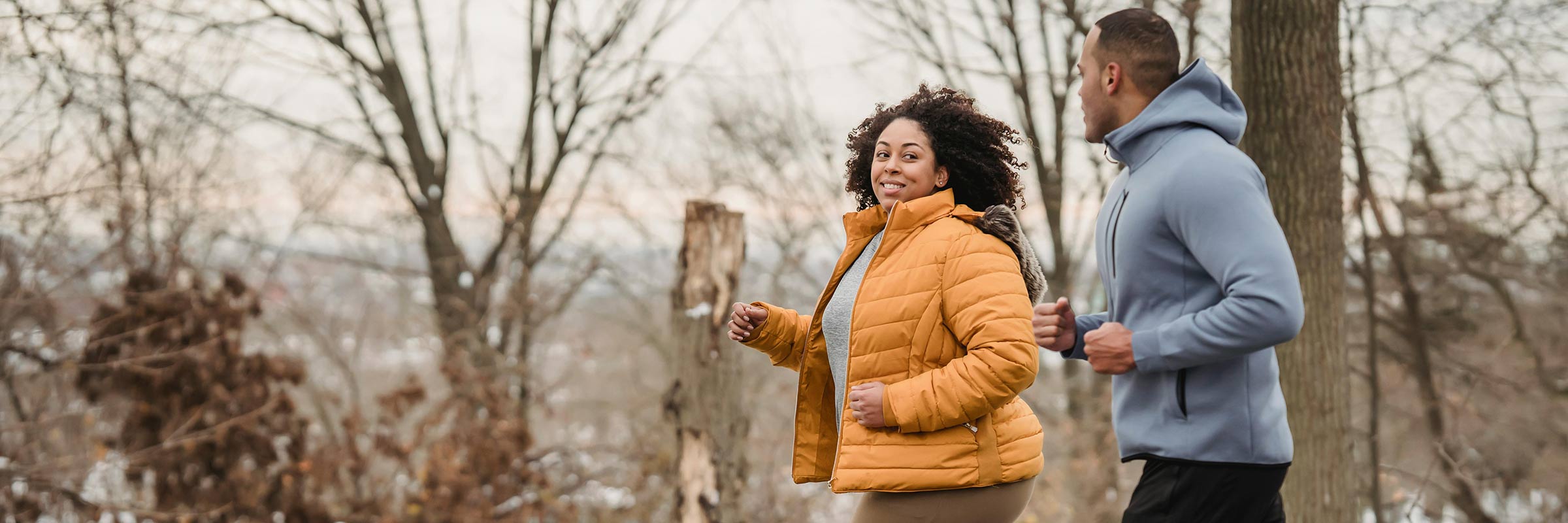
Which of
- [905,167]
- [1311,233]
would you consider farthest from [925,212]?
[1311,233]

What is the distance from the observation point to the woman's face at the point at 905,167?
2.57 meters

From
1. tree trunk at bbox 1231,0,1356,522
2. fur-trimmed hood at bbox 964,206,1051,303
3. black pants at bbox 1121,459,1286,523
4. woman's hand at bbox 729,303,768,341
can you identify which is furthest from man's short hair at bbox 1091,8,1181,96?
tree trunk at bbox 1231,0,1356,522

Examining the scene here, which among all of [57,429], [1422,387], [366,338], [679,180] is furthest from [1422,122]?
[366,338]

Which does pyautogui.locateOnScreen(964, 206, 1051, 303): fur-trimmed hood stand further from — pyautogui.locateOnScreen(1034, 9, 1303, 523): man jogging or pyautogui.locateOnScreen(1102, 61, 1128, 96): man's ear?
pyautogui.locateOnScreen(1102, 61, 1128, 96): man's ear

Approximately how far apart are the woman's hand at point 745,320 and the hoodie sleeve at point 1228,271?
1.02m

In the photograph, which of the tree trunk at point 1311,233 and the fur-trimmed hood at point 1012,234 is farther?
the tree trunk at point 1311,233

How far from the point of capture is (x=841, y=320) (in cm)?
256

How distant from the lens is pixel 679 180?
1232cm

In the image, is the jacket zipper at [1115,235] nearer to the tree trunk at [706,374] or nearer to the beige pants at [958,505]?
the beige pants at [958,505]

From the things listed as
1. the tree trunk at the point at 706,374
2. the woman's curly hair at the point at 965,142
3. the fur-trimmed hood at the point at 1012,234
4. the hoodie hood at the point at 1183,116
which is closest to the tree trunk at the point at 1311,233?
the woman's curly hair at the point at 965,142

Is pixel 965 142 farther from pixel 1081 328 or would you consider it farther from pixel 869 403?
pixel 869 403

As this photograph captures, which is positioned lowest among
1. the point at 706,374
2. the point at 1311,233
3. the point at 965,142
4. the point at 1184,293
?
the point at 706,374

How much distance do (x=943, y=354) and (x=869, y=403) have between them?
21cm

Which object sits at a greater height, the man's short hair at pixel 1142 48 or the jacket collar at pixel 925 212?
the man's short hair at pixel 1142 48
